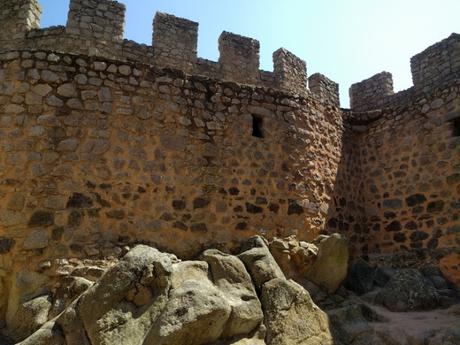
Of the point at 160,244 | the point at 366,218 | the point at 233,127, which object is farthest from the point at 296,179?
the point at 160,244

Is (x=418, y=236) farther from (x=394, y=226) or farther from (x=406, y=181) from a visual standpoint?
(x=406, y=181)

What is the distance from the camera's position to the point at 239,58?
12.0 meters

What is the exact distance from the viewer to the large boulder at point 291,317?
194 inches

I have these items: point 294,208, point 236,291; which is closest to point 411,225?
point 294,208

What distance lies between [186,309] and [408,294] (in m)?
3.35

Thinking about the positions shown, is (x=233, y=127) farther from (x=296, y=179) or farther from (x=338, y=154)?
(x=338, y=154)

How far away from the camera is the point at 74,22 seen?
10750mm

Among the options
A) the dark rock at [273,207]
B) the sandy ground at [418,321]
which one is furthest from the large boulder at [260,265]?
the sandy ground at [418,321]

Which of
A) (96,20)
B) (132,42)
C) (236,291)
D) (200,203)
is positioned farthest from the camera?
(132,42)

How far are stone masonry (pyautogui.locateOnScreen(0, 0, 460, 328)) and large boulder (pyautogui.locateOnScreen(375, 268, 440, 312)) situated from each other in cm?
63

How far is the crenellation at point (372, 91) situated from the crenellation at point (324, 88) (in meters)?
0.57

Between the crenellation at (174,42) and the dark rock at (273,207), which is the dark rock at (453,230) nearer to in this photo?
the dark rock at (273,207)

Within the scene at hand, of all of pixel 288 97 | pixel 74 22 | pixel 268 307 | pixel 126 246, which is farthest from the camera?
pixel 74 22

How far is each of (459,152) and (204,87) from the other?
159 inches
